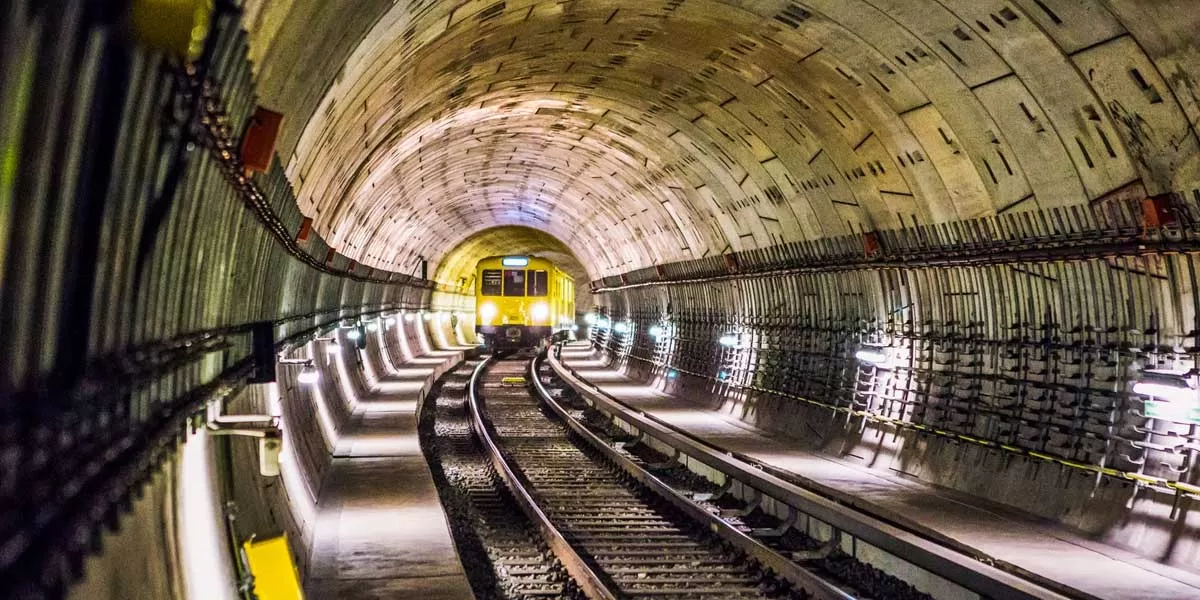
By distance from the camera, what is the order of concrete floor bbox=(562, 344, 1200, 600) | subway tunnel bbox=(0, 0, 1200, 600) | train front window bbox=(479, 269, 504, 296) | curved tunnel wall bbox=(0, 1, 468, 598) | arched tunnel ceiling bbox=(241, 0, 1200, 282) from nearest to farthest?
curved tunnel wall bbox=(0, 1, 468, 598) < subway tunnel bbox=(0, 0, 1200, 600) < concrete floor bbox=(562, 344, 1200, 600) < arched tunnel ceiling bbox=(241, 0, 1200, 282) < train front window bbox=(479, 269, 504, 296)

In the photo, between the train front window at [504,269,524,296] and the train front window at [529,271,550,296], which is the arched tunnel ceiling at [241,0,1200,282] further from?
the train front window at [529,271,550,296]

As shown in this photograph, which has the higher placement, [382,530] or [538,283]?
[538,283]

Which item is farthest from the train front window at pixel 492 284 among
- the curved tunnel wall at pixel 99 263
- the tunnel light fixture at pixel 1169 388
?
the curved tunnel wall at pixel 99 263

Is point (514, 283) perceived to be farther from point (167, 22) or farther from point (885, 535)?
point (167, 22)

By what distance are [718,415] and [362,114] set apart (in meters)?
10.5

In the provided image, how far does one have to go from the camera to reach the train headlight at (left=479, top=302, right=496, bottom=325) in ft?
143

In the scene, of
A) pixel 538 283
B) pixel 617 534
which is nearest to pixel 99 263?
pixel 617 534

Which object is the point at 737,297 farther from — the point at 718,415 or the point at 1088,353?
the point at 1088,353

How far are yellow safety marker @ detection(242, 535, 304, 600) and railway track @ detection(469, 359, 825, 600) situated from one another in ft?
9.14

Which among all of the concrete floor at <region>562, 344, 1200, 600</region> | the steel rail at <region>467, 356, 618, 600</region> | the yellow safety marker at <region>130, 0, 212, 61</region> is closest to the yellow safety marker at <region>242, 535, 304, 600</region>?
the steel rail at <region>467, 356, 618, 600</region>

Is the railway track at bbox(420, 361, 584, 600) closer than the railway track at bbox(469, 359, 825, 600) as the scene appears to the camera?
No

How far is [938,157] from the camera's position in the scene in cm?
1286

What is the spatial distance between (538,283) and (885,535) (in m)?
34.6

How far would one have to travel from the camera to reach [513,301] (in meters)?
43.6
